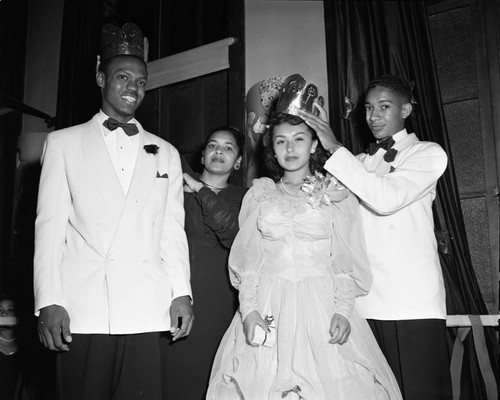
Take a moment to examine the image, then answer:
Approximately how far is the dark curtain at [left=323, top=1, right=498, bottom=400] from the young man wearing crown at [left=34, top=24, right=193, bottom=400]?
66.1 inches

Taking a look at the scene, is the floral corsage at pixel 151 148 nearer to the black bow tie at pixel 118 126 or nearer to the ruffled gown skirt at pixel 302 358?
the black bow tie at pixel 118 126

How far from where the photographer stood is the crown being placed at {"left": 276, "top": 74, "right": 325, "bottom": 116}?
2.29 meters

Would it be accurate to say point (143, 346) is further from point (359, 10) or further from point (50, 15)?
point (50, 15)

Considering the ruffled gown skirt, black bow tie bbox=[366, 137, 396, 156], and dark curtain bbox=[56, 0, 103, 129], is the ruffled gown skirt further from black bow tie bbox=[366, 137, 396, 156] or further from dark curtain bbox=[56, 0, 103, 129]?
dark curtain bbox=[56, 0, 103, 129]

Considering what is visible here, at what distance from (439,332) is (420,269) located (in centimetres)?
28

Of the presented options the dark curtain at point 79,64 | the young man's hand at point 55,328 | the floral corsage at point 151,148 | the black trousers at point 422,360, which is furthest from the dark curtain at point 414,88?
the dark curtain at point 79,64

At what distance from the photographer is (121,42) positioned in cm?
215

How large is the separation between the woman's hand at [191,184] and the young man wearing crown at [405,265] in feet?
2.10

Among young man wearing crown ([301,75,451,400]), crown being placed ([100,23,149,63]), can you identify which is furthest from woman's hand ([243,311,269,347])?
crown being placed ([100,23,149,63])

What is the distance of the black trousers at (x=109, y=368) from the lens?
1.72 metres

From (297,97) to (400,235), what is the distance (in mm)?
787

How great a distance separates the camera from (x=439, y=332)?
2.11 metres

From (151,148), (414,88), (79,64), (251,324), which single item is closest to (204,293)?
(251,324)

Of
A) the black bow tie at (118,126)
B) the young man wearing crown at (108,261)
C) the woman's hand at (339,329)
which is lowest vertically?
the woman's hand at (339,329)
